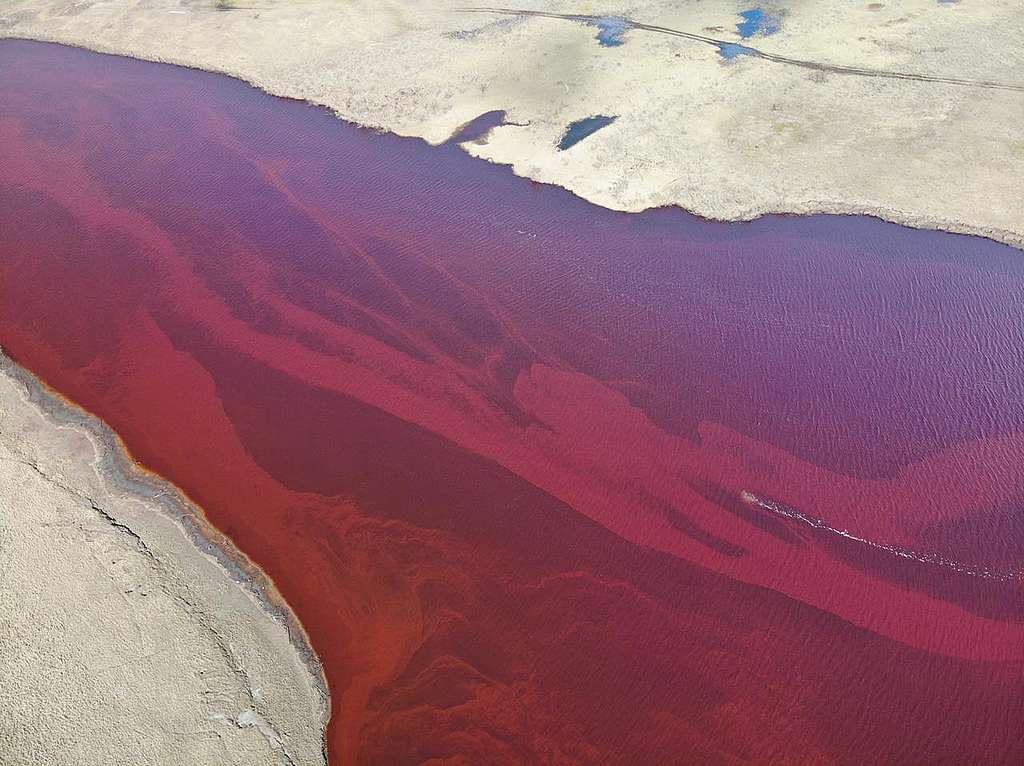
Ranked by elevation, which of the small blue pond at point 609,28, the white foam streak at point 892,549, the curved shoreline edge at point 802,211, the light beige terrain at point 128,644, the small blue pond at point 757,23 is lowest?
the white foam streak at point 892,549

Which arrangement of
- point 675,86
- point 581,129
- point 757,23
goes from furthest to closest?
point 757,23 < point 675,86 < point 581,129

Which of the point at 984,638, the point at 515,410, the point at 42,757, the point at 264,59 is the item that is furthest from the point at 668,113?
the point at 42,757

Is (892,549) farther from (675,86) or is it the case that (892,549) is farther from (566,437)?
(675,86)

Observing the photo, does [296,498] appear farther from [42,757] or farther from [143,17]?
[143,17]

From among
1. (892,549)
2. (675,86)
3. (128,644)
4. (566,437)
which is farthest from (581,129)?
(128,644)

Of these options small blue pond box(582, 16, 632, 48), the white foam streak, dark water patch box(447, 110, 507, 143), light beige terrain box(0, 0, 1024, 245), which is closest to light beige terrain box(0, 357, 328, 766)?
the white foam streak

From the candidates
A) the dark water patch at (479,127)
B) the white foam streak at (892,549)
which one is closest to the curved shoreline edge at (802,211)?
the dark water patch at (479,127)

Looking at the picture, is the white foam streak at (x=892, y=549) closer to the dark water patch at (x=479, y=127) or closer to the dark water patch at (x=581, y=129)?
the dark water patch at (x=581, y=129)
